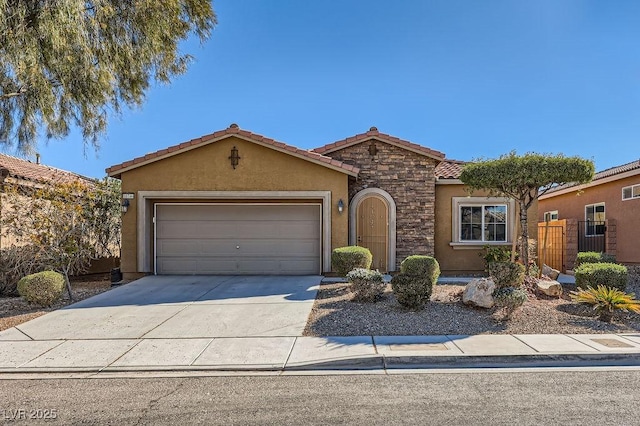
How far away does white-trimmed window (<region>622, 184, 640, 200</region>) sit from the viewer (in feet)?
43.2

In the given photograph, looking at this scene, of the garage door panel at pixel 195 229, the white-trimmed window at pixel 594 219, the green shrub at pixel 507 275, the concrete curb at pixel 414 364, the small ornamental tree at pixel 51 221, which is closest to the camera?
the concrete curb at pixel 414 364

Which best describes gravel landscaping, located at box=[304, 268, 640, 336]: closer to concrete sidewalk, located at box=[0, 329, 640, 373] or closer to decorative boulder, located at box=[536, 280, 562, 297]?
decorative boulder, located at box=[536, 280, 562, 297]

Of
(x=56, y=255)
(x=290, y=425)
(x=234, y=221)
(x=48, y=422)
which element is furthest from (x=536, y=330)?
(x=56, y=255)

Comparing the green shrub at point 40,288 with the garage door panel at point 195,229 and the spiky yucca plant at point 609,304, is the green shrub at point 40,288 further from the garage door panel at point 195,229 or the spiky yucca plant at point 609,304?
the spiky yucca plant at point 609,304

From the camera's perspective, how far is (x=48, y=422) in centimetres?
392

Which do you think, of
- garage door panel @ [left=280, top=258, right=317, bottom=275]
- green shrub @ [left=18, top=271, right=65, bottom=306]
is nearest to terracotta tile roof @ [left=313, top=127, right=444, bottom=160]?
garage door panel @ [left=280, top=258, right=317, bottom=275]

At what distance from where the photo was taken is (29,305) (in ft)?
29.1

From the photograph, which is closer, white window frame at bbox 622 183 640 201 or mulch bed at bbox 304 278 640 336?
mulch bed at bbox 304 278 640 336

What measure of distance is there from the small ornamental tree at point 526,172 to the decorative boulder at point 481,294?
7.73ft

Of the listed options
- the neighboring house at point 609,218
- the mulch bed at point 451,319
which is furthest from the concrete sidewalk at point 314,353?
the neighboring house at point 609,218

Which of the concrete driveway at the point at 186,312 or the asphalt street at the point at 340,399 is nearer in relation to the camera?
the asphalt street at the point at 340,399

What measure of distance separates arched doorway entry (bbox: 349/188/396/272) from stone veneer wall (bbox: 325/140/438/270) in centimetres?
18

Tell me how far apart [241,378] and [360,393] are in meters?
1.54

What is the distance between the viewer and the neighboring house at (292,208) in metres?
11.7
